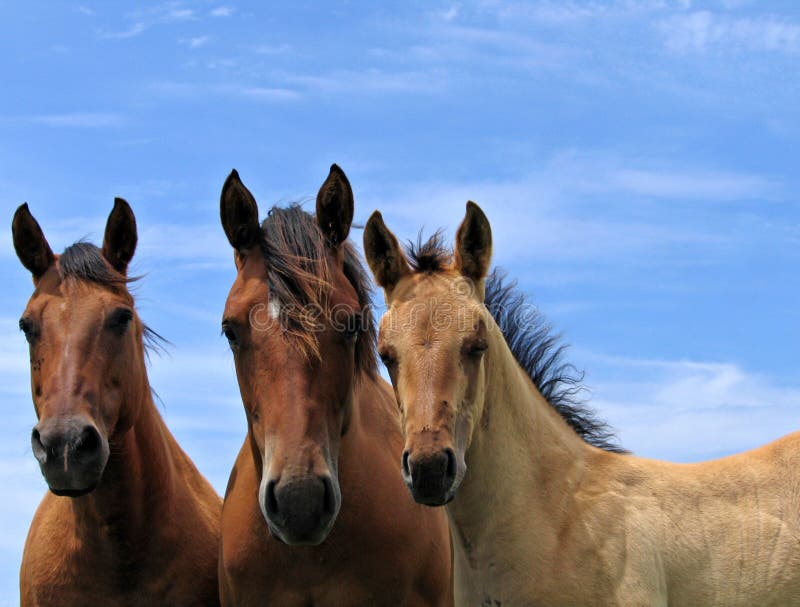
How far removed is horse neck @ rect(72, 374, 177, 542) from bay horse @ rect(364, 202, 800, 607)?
196cm

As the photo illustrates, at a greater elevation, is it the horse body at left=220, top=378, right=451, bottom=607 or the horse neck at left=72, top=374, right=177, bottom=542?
the horse neck at left=72, top=374, right=177, bottom=542

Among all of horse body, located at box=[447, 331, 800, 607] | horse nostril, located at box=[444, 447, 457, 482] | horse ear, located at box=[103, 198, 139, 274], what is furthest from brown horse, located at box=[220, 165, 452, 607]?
horse ear, located at box=[103, 198, 139, 274]

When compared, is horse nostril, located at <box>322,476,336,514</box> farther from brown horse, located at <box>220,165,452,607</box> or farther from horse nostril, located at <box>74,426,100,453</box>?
horse nostril, located at <box>74,426,100,453</box>

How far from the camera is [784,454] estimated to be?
7.37m

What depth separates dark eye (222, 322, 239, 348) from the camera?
21.8 feet

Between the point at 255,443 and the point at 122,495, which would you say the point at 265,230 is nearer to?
the point at 255,443

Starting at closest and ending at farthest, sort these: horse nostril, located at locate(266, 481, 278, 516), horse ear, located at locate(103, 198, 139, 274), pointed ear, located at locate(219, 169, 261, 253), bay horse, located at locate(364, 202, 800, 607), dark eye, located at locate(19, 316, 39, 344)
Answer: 1. horse nostril, located at locate(266, 481, 278, 516)
2. bay horse, located at locate(364, 202, 800, 607)
3. pointed ear, located at locate(219, 169, 261, 253)
4. dark eye, located at locate(19, 316, 39, 344)
5. horse ear, located at locate(103, 198, 139, 274)

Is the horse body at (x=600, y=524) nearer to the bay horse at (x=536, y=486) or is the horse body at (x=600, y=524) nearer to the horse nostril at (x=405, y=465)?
the bay horse at (x=536, y=486)

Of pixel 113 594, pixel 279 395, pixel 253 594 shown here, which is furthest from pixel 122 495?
pixel 279 395

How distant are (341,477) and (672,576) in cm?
218

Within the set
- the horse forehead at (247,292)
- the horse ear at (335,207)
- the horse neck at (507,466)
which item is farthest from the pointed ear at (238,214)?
the horse neck at (507,466)

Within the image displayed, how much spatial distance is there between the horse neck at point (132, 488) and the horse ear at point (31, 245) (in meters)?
1.09

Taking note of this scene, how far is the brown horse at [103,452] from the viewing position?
6.88 m

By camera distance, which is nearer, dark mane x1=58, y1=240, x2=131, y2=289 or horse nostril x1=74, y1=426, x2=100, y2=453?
horse nostril x1=74, y1=426, x2=100, y2=453
